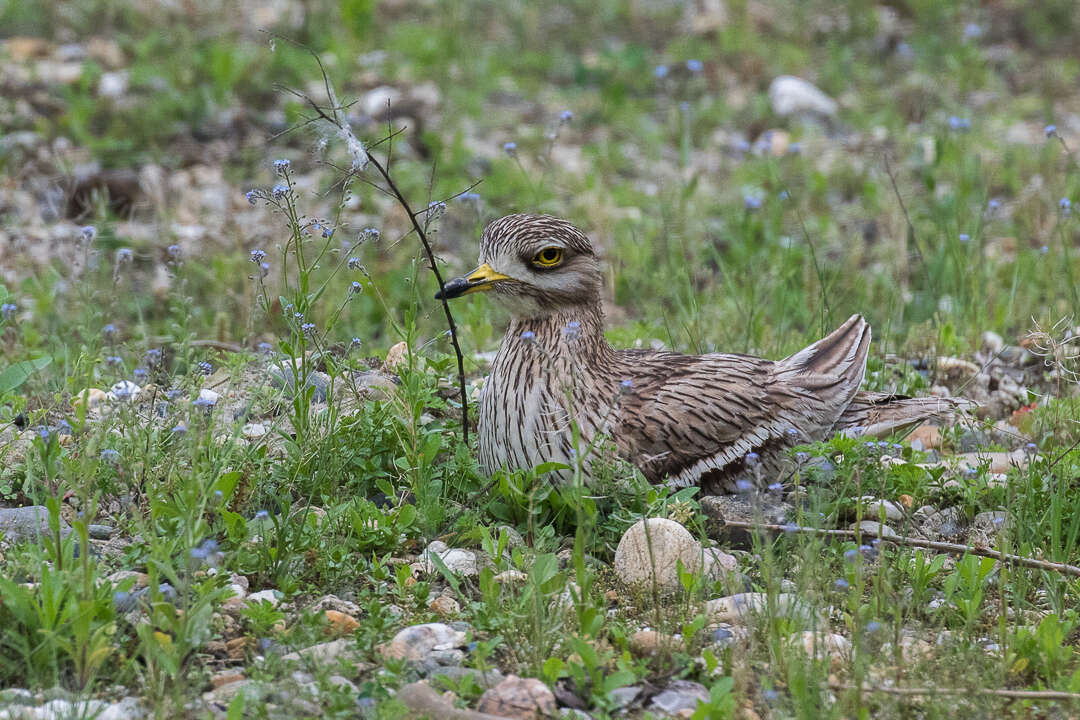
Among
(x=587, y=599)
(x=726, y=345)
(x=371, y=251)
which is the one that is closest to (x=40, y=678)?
(x=587, y=599)

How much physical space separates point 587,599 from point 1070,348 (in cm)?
338

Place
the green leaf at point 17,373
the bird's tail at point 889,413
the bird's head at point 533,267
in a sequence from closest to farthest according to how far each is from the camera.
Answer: the green leaf at point 17,373, the bird's head at point 533,267, the bird's tail at point 889,413

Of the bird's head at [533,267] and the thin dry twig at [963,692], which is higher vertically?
the bird's head at [533,267]

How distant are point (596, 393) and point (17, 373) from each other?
1.96 meters

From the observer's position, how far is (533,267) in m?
4.69

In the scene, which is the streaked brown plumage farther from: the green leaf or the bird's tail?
the green leaf

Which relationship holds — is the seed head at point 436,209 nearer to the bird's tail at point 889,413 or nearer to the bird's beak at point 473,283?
the bird's beak at point 473,283

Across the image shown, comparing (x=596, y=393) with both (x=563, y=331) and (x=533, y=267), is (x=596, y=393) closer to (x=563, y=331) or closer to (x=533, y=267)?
(x=563, y=331)

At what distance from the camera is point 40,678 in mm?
3346

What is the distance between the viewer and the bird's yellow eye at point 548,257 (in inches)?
184

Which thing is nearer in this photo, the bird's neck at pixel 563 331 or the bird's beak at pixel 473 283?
the bird's beak at pixel 473 283

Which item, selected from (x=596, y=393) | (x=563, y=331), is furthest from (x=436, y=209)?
(x=596, y=393)

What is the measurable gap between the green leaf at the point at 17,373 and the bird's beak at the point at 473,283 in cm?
136

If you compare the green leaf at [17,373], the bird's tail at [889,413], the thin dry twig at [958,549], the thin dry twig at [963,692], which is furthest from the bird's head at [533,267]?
the thin dry twig at [963,692]
